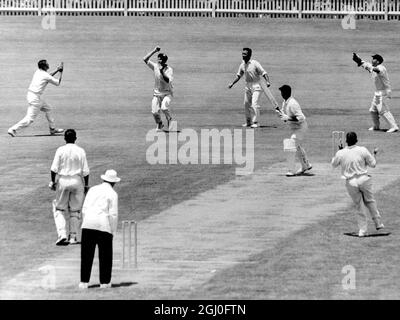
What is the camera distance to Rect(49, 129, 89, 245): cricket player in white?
26.9 metres

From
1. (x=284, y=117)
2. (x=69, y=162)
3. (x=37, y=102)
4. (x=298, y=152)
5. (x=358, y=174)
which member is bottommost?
(x=358, y=174)

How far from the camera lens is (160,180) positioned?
34.2m

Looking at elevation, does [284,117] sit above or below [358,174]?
above

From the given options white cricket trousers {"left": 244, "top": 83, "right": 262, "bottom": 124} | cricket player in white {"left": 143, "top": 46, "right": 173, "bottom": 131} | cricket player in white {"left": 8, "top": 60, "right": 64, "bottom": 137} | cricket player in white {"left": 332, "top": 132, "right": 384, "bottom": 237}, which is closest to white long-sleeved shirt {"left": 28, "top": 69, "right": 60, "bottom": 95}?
cricket player in white {"left": 8, "top": 60, "right": 64, "bottom": 137}

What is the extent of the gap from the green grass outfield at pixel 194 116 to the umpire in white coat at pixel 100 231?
0.53 m

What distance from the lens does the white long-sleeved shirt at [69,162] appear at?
26828 millimetres

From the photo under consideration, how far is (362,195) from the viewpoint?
27516 mm

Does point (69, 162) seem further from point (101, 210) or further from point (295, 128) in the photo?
point (295, 128)

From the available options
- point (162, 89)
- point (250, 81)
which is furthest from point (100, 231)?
point (250, 81)

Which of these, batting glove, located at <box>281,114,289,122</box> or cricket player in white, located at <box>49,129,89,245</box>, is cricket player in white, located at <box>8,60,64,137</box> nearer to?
batting glove, located at <box>281,114,289,122</box>

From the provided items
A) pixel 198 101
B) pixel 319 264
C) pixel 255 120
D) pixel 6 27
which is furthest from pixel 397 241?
pixel 6 27

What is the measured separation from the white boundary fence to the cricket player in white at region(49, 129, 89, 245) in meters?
40.3

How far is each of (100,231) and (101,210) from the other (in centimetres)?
34
